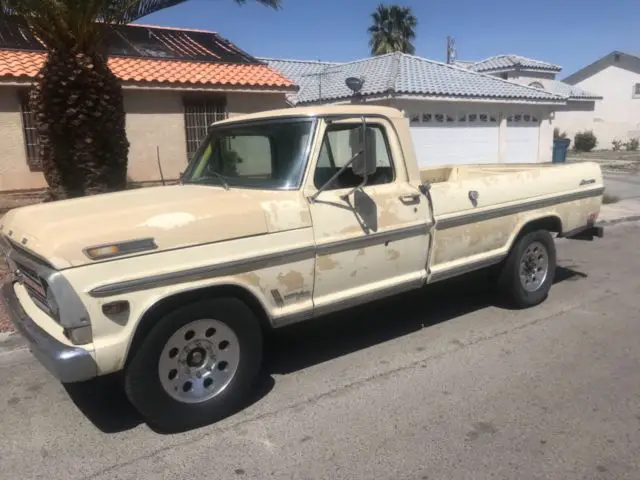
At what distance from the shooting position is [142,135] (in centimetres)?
1391

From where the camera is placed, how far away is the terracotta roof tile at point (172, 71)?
12453 mm

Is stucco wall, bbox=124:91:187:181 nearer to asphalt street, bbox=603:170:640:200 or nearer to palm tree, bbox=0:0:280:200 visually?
palm tree, bbox=0:0:280:200

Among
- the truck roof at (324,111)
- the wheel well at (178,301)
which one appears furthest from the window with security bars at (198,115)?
the wheel well at (178,301)

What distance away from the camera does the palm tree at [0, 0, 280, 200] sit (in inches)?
307

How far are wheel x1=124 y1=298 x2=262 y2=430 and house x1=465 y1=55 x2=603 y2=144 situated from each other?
28222mm

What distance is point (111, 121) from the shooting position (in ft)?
27.4

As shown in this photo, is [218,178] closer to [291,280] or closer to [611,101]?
[291,280]

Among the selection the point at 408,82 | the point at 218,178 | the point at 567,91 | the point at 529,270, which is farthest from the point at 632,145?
the point at 218,178

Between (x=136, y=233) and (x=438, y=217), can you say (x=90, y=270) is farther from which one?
(x=438, y=217)

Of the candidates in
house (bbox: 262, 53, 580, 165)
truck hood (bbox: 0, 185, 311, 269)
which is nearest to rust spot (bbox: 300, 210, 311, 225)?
truck hood (bbox: 0, 185, 311, 269)

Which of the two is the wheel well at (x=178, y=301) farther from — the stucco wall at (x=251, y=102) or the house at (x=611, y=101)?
the house at (x=611, y=101)

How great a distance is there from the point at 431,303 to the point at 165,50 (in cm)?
1199

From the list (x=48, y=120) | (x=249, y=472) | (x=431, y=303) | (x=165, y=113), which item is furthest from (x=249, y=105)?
(x=249, y=472)

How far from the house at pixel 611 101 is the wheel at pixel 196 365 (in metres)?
38.6
